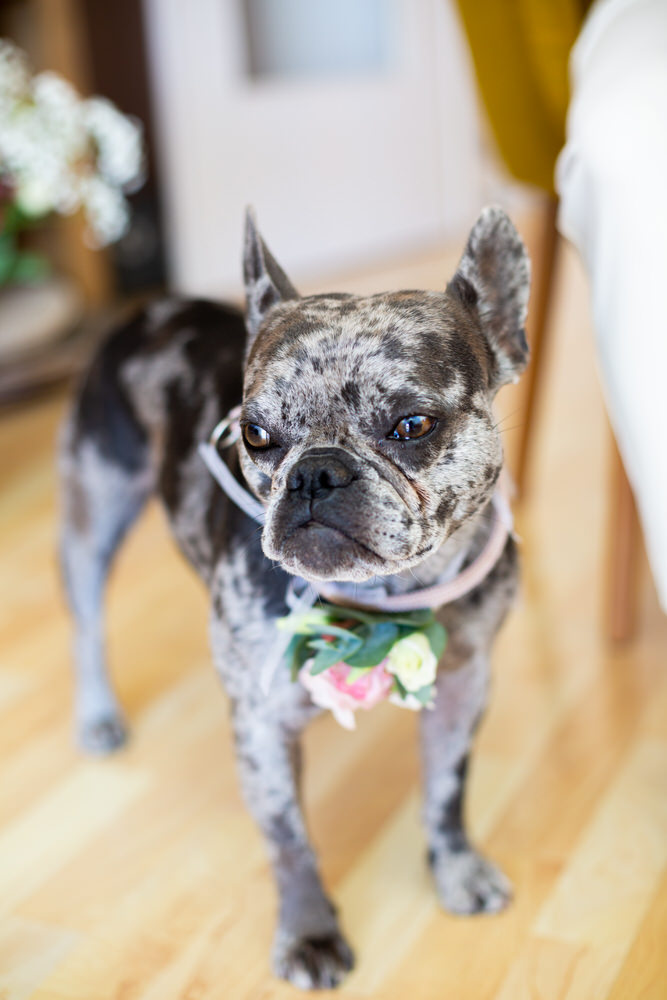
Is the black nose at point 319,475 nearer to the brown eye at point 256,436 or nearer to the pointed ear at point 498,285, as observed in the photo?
the brown eye at point 256,436

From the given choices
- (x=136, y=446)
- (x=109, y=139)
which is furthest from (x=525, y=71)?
(x=109, y=139)

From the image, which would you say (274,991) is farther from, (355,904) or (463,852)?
(463,852)

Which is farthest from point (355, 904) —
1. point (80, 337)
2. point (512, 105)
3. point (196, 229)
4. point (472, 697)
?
point (196, 229)

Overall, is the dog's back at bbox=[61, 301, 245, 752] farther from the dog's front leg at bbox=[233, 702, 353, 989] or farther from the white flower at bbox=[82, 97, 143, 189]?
the white flower at bbox=[82, 97, 143, 189]

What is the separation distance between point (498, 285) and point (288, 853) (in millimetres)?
765

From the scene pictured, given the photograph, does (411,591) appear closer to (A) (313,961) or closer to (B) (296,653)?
(B) (296,653)

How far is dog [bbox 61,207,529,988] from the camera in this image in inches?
42.3

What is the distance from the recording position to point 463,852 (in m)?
1.44

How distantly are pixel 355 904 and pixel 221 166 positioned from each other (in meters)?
5.02

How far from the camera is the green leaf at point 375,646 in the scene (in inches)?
47.0

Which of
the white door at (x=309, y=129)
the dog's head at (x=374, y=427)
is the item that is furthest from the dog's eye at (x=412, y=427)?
the white door at (x=309, y=129)

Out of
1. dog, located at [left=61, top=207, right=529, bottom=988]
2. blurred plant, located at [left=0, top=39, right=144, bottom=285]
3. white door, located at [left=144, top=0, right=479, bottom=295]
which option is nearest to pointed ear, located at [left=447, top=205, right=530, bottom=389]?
dog, located at [left=61, top=207, right=529, bottom=988]

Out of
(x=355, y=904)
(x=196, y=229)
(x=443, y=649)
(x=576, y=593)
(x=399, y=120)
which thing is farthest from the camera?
(x=399, y=120)

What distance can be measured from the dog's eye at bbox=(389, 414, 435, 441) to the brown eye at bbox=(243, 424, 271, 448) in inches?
5.6
